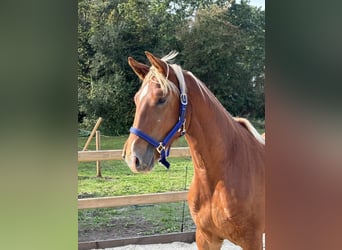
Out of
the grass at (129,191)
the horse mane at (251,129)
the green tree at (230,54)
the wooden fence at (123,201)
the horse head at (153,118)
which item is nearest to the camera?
the horse head at (153,118)

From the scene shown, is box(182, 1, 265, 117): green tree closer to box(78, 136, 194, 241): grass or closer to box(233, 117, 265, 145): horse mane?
box(78, 136, 194, 241): grass

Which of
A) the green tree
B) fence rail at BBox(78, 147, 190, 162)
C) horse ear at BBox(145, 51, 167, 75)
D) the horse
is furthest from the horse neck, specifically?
the green tree

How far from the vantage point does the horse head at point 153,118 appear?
3.65ft

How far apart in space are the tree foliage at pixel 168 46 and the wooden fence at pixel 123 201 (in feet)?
0.88

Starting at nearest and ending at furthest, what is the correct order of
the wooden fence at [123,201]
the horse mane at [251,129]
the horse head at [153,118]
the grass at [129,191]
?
the horse head at [153,118] → the horse mane at [251,129] → the wooden fence at [123,201] → the grass at [129,191]

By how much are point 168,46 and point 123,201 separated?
1081mm

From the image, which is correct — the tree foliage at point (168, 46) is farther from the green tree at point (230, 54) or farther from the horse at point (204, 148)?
the horse at point (204, 148)

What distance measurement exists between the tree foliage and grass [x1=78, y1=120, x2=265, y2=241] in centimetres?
24

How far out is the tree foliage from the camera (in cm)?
246

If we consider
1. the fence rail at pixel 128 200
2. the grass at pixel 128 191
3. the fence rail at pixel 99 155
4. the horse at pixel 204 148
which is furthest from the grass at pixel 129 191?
the horse at pixel 204 148

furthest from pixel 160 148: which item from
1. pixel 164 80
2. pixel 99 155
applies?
pixel 99 155

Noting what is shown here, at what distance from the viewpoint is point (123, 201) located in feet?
7.34
